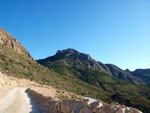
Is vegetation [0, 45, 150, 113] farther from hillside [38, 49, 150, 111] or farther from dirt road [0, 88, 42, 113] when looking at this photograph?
dirt road [0, 88, 42, 113]

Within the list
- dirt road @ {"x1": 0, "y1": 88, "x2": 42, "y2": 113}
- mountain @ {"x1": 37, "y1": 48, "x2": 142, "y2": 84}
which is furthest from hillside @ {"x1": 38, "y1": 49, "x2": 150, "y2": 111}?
dirt road @ {"x1": 0, "y1": 88, "x2": 42, "y2": 113}

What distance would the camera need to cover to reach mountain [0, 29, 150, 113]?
48.7m

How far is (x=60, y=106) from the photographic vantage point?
936 centimetres

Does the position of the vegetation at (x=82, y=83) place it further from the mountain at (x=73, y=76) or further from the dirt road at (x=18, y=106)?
the dirt road at (x=18, y=106)

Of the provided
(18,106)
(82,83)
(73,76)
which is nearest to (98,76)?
(73,76)

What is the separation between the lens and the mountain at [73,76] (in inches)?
1919

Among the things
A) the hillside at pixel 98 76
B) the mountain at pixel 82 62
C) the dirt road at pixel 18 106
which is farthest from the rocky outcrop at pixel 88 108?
the mountain at pixel 82 62

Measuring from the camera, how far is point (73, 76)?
11231 centimetres

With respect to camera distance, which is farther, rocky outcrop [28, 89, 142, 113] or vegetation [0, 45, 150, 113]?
vegetation [0, 45, 150, 113]

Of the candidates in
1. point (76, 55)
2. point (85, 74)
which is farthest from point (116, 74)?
point (85, 74)

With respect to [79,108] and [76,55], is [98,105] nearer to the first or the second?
[79,108]

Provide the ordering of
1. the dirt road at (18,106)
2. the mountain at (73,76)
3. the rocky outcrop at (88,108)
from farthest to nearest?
the mountain at (73,76) < the dirt road at (18,106) < the rocky outcrop at (88,108)

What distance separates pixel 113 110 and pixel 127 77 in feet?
584

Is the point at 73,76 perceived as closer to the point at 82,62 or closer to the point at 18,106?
the point at 82,62
